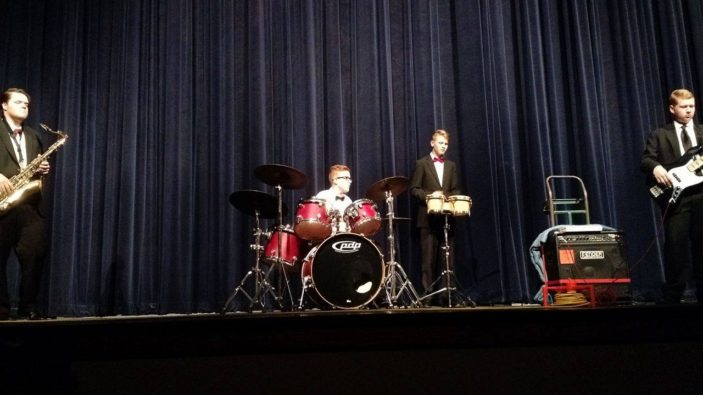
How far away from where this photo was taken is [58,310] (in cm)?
573

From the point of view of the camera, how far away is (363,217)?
477cm

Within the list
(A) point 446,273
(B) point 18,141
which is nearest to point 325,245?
(A) point 446,273

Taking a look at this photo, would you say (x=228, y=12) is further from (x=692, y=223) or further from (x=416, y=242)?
(x=692, y=223)

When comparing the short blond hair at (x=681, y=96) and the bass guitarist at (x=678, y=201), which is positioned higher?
the short blond hair at (x=681, y=96)

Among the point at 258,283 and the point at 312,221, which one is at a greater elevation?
the point at 312,221

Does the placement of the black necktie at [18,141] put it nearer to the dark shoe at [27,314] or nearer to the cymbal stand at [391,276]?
the dark shoe at [27,314]

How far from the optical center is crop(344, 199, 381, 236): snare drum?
477cm

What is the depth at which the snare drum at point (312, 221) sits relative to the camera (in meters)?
4.64

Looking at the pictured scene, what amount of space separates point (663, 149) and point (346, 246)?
2.79m

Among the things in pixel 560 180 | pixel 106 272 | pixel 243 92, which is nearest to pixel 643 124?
pixel 560 180

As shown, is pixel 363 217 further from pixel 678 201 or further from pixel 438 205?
pixel 678 201

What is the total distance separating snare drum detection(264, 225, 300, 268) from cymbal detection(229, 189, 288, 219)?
175 mm

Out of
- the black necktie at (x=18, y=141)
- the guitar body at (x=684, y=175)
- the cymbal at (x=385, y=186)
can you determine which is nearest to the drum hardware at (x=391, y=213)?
the cymbal at (x=385, y=186)

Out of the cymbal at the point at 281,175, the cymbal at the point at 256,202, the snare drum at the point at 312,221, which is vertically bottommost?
the snare drum at the point at 312,221
